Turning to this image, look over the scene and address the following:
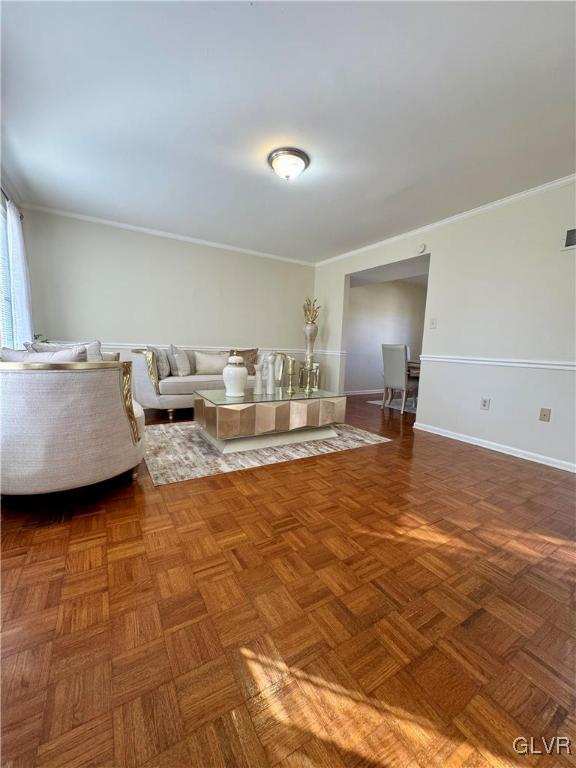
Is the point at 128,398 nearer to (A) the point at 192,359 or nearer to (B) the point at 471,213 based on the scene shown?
(A) the point at 192,359

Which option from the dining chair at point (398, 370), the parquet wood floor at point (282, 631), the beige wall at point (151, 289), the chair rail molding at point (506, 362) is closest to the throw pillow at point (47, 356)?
the parquet wood floor at point (282, 631)

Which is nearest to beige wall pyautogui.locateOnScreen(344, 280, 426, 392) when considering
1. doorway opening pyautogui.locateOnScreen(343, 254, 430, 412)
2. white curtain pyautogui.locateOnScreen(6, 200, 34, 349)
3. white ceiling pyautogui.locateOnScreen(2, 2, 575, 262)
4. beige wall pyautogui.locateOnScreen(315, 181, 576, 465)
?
doorway opening pyautogui.locateOnScreen(343, 254, 430, 412)

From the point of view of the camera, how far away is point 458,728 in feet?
2.18

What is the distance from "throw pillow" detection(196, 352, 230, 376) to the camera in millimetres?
3723

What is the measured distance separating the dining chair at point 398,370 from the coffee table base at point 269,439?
4.92 ft

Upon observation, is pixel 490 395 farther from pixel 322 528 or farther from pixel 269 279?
pixel 269 279

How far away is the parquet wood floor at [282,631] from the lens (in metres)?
0.63

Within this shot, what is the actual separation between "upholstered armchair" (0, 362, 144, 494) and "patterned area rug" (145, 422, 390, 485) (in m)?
0.48

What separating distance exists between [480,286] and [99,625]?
3375mm

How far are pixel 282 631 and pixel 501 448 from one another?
2.54 meters

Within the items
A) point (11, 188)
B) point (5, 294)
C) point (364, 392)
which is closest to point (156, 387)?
point (5, 294)

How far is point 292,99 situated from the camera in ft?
5.29

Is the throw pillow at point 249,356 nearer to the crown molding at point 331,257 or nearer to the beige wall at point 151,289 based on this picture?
the beige wall at point 151,289

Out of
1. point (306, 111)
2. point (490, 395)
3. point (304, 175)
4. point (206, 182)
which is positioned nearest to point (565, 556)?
point (490, 395)
